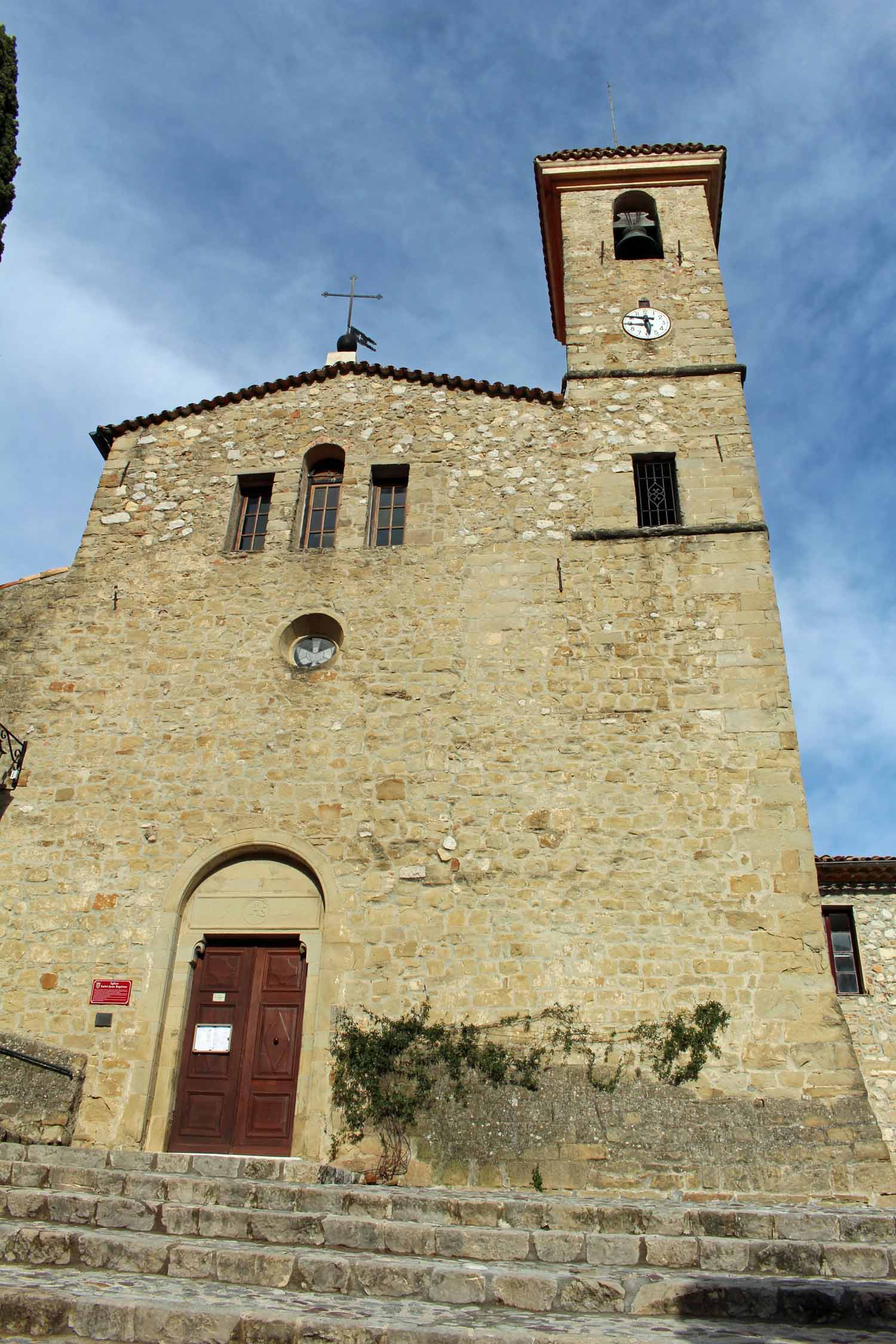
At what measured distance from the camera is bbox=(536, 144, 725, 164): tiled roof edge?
50.3 feet

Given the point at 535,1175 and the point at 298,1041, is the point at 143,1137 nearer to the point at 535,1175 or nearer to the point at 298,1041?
the point at 298,1041

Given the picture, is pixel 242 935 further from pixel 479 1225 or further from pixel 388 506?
pixel 388 506

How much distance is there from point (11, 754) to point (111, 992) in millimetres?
3187

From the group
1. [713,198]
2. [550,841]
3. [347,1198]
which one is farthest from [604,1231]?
[713,198]

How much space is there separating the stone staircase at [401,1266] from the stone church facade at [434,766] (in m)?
2.96

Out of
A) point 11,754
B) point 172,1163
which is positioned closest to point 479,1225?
point 172,1163

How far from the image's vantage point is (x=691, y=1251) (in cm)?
491

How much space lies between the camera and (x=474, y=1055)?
8.99 metres

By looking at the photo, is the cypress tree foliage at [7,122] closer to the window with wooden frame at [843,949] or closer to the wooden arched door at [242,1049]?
the wooden arched door at [242,1049]

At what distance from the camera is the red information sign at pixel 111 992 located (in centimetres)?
975

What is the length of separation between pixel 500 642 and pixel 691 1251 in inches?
280

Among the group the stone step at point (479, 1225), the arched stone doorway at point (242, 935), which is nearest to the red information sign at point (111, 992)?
the arched stone doorway at point (242, 935)

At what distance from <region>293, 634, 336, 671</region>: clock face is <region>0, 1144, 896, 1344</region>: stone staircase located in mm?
6257

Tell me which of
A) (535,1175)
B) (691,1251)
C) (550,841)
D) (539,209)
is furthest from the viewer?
(539,209)
